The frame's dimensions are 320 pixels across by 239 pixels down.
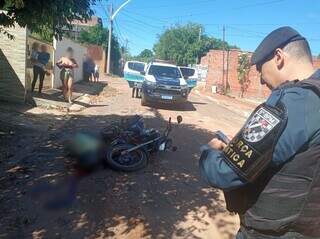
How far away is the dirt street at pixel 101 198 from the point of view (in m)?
4.39

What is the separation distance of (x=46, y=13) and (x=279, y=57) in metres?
4.89

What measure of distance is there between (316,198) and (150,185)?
415 cm

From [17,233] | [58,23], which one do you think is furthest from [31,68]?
[17,233]

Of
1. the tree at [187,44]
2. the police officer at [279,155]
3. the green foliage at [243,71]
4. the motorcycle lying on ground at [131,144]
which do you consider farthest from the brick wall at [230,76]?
the police officer at [279,155]

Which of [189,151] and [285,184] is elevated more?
[285,184]

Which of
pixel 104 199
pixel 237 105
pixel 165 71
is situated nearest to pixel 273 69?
pixel 104 199

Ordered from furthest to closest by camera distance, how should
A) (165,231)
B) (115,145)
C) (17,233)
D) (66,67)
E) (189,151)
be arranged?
(66,67) < (189,151) < (115,145) < (165,231) < (17,233)

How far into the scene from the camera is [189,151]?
26.9 ft

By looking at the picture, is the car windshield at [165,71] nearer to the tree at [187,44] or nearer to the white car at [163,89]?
the white car at [163,89]

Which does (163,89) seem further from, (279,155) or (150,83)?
(279,155)

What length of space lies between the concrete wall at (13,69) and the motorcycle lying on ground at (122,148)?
5.19m

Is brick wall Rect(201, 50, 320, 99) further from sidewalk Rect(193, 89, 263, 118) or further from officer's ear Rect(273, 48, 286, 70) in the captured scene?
officer's ear Rect(273, 48, 286, 70)

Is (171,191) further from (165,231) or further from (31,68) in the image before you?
(31,68)

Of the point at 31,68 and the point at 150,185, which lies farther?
the point at 31,68
